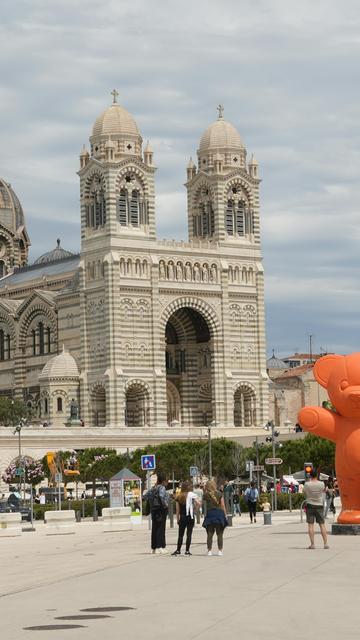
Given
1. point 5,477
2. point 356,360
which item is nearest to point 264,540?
point 356,360

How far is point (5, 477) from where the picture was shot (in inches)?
3359

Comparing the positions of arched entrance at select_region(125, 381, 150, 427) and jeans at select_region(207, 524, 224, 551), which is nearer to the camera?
jeans at select_region(207, 524, 224, 551)

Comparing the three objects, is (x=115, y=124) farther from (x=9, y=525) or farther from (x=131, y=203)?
(x=9, y=525)

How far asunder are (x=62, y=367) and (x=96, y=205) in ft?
37.5

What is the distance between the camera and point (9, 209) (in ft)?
436

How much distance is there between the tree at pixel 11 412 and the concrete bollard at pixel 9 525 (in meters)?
55.3

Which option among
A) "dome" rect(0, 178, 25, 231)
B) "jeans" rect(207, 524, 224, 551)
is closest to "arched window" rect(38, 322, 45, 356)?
"dome" rect(0, 178, 25, 231)

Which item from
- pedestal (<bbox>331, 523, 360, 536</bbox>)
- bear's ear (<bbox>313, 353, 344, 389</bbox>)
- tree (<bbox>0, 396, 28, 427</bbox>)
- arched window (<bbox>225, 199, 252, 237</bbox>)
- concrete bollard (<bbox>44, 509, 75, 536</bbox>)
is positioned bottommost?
pedestal (<bbox>331, 523, 360, 536</bbox>)

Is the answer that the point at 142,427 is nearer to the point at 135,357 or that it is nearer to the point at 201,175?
the point at 135,357

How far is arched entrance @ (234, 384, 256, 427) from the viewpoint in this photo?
102312 millimetres

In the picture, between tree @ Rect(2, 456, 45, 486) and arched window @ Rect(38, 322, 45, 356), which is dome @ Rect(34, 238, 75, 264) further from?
tree @ Rect(2, 456, 45, 486)

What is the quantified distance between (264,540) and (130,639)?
656 inches

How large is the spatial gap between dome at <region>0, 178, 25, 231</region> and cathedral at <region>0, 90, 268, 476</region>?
23.6 m

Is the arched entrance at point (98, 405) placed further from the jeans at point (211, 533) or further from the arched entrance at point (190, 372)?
the jeans at point (211, 533)
